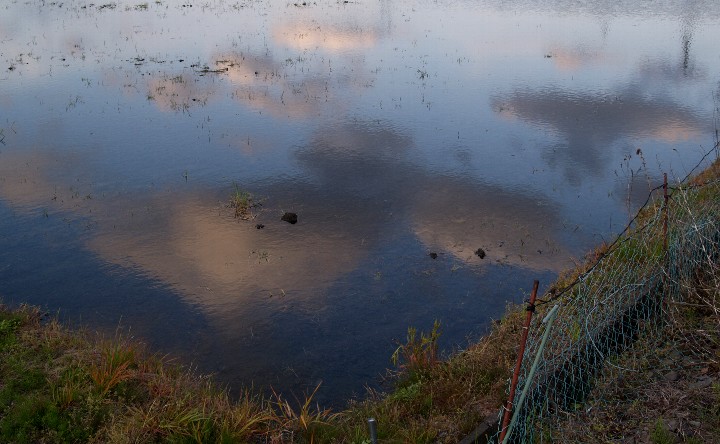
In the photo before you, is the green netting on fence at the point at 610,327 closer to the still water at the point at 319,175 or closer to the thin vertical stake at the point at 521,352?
the thin vertical stake at the point at 521,352

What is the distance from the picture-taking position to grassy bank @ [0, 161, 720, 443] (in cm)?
589

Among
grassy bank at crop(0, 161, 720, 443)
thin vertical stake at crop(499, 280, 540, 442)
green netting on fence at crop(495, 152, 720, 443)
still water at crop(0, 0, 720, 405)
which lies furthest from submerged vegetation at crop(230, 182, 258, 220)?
thin vertical stake at crop(499, 280, 540, 442)

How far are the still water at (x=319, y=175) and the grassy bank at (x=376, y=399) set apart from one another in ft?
3.76

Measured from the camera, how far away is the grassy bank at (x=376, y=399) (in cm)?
589

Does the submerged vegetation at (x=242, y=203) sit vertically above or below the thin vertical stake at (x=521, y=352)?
below

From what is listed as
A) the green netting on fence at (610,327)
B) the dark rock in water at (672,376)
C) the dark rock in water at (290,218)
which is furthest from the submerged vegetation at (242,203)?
the dark rock in water at (672,376)

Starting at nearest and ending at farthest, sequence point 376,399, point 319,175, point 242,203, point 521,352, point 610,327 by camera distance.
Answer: point 521,352
point 610,327
point 376,399
point 242,203
point 319,175

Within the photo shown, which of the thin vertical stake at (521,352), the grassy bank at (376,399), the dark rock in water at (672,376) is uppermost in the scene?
the thin vertical stake at (521,352)

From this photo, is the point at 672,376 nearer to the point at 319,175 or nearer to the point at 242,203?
the point at 242,203

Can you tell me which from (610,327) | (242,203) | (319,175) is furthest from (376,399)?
(319,175)

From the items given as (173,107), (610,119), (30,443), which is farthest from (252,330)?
(610,119)

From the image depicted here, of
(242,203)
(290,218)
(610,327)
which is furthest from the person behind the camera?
(242,203)

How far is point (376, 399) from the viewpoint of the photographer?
765 cm

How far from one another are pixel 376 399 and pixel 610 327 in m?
2.91
